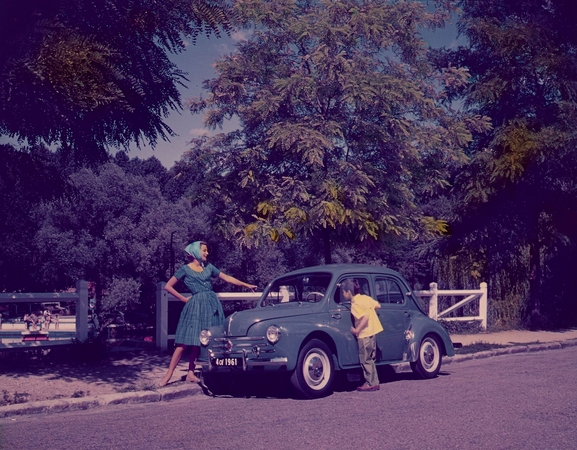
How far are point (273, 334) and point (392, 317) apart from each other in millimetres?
2523

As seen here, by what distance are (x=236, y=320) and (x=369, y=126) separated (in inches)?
258

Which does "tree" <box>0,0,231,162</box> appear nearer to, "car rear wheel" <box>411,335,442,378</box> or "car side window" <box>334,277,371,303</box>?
"car side window" <box>334,277,371,303</box>

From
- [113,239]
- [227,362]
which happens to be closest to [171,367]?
[227,362]

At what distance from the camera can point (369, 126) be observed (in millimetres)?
14750

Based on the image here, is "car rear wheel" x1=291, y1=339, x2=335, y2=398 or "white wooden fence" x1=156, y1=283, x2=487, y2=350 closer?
"car rear wheel" x1=291, y1=339, x2=335, y2=398

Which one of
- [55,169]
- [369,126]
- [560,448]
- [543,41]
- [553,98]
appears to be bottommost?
[560,448]

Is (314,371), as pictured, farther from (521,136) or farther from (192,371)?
(521,136)

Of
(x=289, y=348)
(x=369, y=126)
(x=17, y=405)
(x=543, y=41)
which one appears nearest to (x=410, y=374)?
(x=289, y=348)

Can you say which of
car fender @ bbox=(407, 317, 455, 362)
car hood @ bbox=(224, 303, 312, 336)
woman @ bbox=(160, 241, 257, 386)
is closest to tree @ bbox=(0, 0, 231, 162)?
woman @ bbox=(160, 241, 257, 386)

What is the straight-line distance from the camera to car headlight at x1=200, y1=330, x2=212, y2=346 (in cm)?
981

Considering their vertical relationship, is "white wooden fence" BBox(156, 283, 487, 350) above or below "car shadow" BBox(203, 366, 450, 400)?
above

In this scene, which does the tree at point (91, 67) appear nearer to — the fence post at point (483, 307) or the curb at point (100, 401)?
the curb at point (100, 401)

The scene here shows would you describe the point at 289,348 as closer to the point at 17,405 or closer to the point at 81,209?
the point at 17,405

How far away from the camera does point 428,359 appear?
11.1 meters
